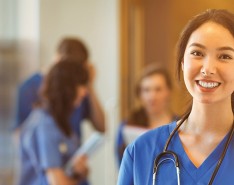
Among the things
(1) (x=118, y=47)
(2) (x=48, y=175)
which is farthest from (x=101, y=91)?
(2) (x=48, y=175)

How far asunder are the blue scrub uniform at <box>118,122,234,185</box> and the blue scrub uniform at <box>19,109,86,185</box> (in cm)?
80

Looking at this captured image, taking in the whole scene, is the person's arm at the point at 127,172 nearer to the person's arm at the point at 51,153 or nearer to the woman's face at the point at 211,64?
the woman's face at the point at 211,64

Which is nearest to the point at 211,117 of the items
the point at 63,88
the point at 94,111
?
the point at 63,88

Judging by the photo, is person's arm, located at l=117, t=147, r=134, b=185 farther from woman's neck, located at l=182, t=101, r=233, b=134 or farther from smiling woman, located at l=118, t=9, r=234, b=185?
woman's neck, located at l=182, t=101, r=233, b=134

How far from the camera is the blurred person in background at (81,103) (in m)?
2.52

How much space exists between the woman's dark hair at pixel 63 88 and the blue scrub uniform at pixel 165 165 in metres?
0.89

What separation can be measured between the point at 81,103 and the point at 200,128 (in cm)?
151

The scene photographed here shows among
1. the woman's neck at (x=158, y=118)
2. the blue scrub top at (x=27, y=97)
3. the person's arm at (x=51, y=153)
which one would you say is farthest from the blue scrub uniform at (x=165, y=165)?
the blue scrub top at (x=27, y=97)

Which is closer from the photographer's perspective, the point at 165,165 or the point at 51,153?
the point at 165,165

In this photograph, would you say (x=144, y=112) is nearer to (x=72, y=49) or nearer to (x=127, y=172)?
(x=72, y=49)

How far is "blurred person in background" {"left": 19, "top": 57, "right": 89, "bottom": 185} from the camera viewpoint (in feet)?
6.52

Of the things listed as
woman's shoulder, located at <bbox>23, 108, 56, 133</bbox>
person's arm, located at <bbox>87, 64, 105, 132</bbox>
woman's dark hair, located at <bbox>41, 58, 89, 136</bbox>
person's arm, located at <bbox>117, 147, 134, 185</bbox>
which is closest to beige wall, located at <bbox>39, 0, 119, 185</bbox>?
A: person's arm, located at <bbox>87, 64, 105, 132</bbox>

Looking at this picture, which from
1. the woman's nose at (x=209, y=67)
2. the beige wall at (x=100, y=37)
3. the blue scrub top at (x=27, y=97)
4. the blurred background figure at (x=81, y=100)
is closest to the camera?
the woman's nose at (x=209, y=67)

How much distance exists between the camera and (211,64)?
1.06 meters
